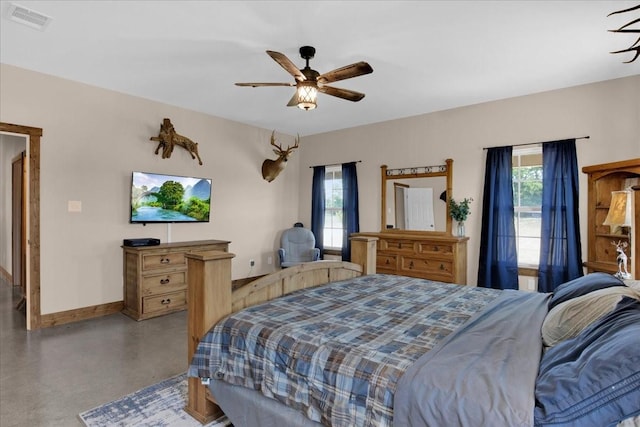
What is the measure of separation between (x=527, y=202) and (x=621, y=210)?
157 cm

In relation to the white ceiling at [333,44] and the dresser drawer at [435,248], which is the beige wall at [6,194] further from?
the dresser drawer at [435,248]

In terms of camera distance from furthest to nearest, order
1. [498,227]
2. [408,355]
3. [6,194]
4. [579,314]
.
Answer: [6,194]
[498,227]
[579,314]
[408,355]

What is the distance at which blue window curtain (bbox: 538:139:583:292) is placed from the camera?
3.98 m

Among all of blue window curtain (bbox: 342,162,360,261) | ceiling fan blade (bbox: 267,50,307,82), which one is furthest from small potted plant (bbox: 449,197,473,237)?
ceiling fan blade (bbox: 267,50,307,82)

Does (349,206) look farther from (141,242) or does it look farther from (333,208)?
(141,242)

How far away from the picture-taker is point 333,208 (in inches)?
248

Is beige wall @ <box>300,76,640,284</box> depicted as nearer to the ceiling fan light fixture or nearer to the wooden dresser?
the wooden dresser

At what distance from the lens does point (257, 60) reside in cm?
343

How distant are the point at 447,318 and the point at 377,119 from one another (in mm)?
4179

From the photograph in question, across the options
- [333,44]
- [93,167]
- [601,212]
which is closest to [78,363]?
[93,167]

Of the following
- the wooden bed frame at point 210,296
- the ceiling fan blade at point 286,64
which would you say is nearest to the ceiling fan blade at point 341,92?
the ceiling fan blade at point 286,64

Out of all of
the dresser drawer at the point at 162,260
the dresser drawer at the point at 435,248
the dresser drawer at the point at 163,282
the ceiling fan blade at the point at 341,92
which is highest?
the ceiling fan blade at the point at 341,92

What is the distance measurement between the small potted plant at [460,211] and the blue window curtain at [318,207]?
241 centimetres

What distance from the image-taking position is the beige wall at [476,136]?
384 cm
